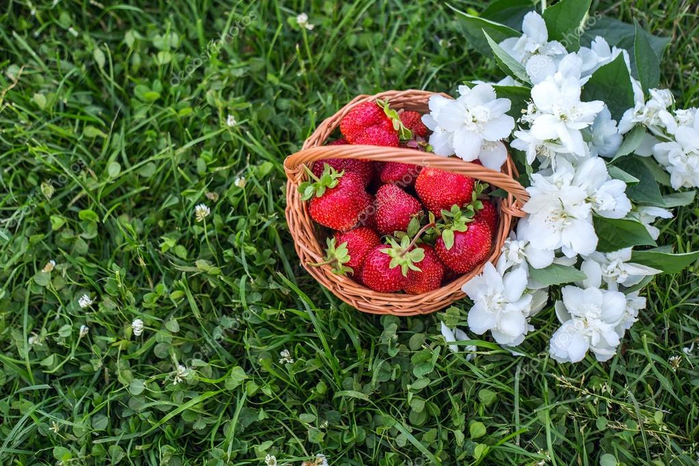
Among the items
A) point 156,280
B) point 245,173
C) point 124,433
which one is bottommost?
point 124,433

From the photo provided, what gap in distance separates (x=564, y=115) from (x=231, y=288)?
77cm

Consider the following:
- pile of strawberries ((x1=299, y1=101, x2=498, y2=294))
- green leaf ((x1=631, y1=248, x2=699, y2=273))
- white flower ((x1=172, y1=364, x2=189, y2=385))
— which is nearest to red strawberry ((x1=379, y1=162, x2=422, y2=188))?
pile of strawberries ((x1=299, y1=101, x2=498, y2=294))

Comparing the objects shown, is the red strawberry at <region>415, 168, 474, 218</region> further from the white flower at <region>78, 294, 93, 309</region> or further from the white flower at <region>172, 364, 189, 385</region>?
the white flower at <region>78, 294, 93, 309</region>

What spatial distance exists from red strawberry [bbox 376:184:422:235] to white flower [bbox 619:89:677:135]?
43 centimetres

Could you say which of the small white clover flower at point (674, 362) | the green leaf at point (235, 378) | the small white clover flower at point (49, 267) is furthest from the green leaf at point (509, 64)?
the small white clover flower at point (49, 267)

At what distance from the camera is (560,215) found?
1192mm

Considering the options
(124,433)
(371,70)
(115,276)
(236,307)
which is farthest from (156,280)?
(371,70)

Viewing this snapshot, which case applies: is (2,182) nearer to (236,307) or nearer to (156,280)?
(156,280)

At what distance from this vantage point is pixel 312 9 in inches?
66.6

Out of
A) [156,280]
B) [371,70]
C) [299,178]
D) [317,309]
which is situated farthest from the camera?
[371,70]

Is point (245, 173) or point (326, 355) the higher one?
point (245, 173)

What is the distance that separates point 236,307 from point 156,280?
0.22 metres

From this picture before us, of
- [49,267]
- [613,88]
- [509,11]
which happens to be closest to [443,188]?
[613,88]

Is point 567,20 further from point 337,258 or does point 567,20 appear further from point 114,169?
point 114,169
